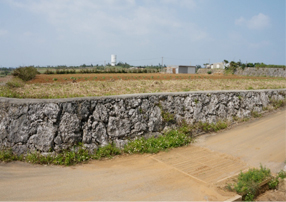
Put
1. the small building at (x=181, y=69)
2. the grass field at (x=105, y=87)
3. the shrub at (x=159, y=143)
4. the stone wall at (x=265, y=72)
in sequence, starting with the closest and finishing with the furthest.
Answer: the shrub at (x=159, y=143)
the grass field at (x=105, y=87)
the stone wall at (x=265, y=72)
the small building at (x=181, y=69)

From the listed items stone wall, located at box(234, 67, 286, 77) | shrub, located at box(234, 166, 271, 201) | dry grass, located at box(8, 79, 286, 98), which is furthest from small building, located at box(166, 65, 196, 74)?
shrub, located at box(234, 166, 271, 201)

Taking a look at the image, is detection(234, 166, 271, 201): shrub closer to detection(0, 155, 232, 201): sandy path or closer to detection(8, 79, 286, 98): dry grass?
detection(0, 155, 232, 201): sandy path

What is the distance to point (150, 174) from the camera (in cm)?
505

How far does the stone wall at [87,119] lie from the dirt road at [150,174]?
1.98 feet

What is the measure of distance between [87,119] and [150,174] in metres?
2.18

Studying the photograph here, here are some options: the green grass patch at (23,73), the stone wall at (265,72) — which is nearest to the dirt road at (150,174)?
the green grass patch at (23,73)

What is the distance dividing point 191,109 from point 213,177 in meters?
3.47

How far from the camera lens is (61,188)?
4.30 metres

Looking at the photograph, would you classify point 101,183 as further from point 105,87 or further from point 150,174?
point 105,87

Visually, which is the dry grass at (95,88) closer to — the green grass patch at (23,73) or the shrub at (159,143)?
the shrub at (159,143)

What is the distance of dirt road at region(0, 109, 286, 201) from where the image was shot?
4.16 m

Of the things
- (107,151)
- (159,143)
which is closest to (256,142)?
(159,143)

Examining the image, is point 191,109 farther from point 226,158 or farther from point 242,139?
point 226,158

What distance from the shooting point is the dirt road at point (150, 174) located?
4156 mm
